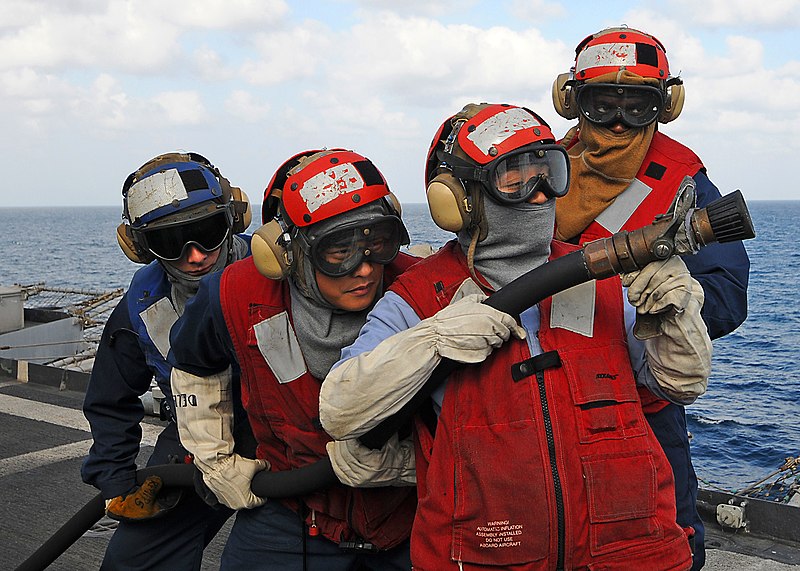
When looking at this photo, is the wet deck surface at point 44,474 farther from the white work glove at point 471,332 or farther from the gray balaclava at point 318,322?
the white work glove at point 471,332

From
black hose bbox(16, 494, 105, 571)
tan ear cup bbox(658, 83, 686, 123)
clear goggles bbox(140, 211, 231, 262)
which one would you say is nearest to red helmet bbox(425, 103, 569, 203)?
tan ear cup bbox(658, 83, 686, 123)

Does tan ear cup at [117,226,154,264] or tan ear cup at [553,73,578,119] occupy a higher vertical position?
tan ear cup at [553,73,578,119]

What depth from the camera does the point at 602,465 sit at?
232 centimetres

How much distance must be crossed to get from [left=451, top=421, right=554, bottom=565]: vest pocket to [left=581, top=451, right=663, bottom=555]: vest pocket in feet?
0.37

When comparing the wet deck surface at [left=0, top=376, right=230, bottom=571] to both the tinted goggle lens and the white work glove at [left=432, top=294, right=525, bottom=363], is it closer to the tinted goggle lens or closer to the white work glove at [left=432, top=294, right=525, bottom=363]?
the white work glove at [left=432, top=294, right=525, bottom=363]

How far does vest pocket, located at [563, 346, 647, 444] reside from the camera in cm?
234

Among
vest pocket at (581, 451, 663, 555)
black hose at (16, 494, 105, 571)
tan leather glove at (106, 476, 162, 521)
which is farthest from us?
black hose at (16, 494, 105, 571)

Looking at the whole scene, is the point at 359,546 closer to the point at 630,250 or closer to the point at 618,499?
the point at 618,499

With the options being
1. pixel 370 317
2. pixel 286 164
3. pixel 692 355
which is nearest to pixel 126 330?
pixel 286 164

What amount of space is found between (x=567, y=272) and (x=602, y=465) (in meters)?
0.47

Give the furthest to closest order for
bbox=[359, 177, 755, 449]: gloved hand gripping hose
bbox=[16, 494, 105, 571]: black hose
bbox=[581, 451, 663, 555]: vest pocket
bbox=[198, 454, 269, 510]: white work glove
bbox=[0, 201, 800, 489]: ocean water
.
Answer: bbox=[0, 201, 800, 489]: ocean water, bbox=[16, 494, 105, 571]: black hose, bbox=[198, 454, 269, 510]: white work glove, bbox=[581, 451, 663, 555]: vest pocket, bbox=[359, 177, 755, 449]: gloved hand gripping hose

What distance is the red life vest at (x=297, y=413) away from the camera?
3.12 m

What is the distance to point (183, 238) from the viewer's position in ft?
11.8

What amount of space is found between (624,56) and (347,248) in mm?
1273
